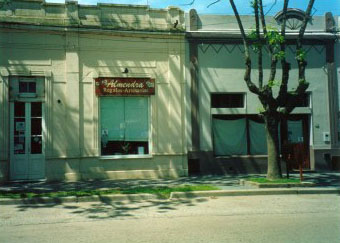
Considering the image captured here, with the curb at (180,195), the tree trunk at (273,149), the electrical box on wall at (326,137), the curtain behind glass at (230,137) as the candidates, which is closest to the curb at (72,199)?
the curb at (180,195)

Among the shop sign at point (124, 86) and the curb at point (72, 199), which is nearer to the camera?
the curb at point (72, 199)

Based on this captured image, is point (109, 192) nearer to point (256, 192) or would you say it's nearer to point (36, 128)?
point (256, 192)

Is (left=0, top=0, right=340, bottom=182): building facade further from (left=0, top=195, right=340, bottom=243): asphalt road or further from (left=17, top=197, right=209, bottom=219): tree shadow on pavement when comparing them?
(left=0, top=195, right=340, bottom=243): asphalt road

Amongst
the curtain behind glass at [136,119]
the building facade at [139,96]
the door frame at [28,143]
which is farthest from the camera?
the curtain behind glass at [136,119]

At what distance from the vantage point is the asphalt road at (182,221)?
642 centimetres

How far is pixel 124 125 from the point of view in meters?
14.8

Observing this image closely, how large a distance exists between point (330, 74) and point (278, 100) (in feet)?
16.7

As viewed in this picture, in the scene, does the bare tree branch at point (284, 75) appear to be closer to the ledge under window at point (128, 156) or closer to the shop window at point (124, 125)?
the shop window at point (124, 125)

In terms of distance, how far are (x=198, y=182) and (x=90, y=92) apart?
5.42 m

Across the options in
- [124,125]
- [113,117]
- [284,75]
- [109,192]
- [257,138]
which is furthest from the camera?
[257,138]

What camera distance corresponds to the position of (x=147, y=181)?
13711 millimetres

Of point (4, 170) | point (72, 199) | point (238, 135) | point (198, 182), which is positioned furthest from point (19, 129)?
point (238, 135)

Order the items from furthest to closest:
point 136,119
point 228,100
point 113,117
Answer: point 228,100
point 136,119
point 113,117

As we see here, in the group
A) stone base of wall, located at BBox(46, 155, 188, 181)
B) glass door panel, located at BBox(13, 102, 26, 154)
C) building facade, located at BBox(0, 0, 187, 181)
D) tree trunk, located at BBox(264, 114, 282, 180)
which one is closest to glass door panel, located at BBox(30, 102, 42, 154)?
building facade, located at BBox(0, 0, 187, 181)
